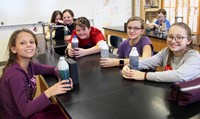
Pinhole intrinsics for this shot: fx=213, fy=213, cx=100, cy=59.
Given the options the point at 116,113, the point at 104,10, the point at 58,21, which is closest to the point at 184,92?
the point at 116,113

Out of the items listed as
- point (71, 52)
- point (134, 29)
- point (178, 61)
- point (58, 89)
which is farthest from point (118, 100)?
point (71, 52)

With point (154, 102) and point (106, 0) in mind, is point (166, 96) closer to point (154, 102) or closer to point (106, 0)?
point (154, 102)

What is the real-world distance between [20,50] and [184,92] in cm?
98

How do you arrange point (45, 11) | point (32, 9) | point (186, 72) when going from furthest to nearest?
1. point (45, 11)
2. point (32, 9)
3. point (186, 72)

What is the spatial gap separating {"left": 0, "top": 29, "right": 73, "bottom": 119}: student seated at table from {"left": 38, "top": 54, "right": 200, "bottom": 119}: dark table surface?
0.26 feet

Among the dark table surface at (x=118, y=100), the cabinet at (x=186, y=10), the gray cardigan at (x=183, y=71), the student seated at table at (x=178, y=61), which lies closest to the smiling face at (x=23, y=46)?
the dark table surface at (x=118, y=100)

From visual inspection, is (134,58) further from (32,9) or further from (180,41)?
(32,9)

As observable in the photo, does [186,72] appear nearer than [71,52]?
Yes

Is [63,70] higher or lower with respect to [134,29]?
lower

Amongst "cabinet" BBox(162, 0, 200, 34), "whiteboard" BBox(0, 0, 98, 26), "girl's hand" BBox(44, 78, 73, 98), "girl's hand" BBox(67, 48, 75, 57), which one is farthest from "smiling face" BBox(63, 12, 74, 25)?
"cabinet" BBox(162, 0, 200, 34)

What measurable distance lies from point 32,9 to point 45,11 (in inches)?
10.2

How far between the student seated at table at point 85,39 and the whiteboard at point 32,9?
7.53ft

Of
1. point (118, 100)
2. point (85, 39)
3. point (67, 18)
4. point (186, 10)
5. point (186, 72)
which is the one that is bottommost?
point (118, 100)

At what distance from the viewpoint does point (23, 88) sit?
116cm
